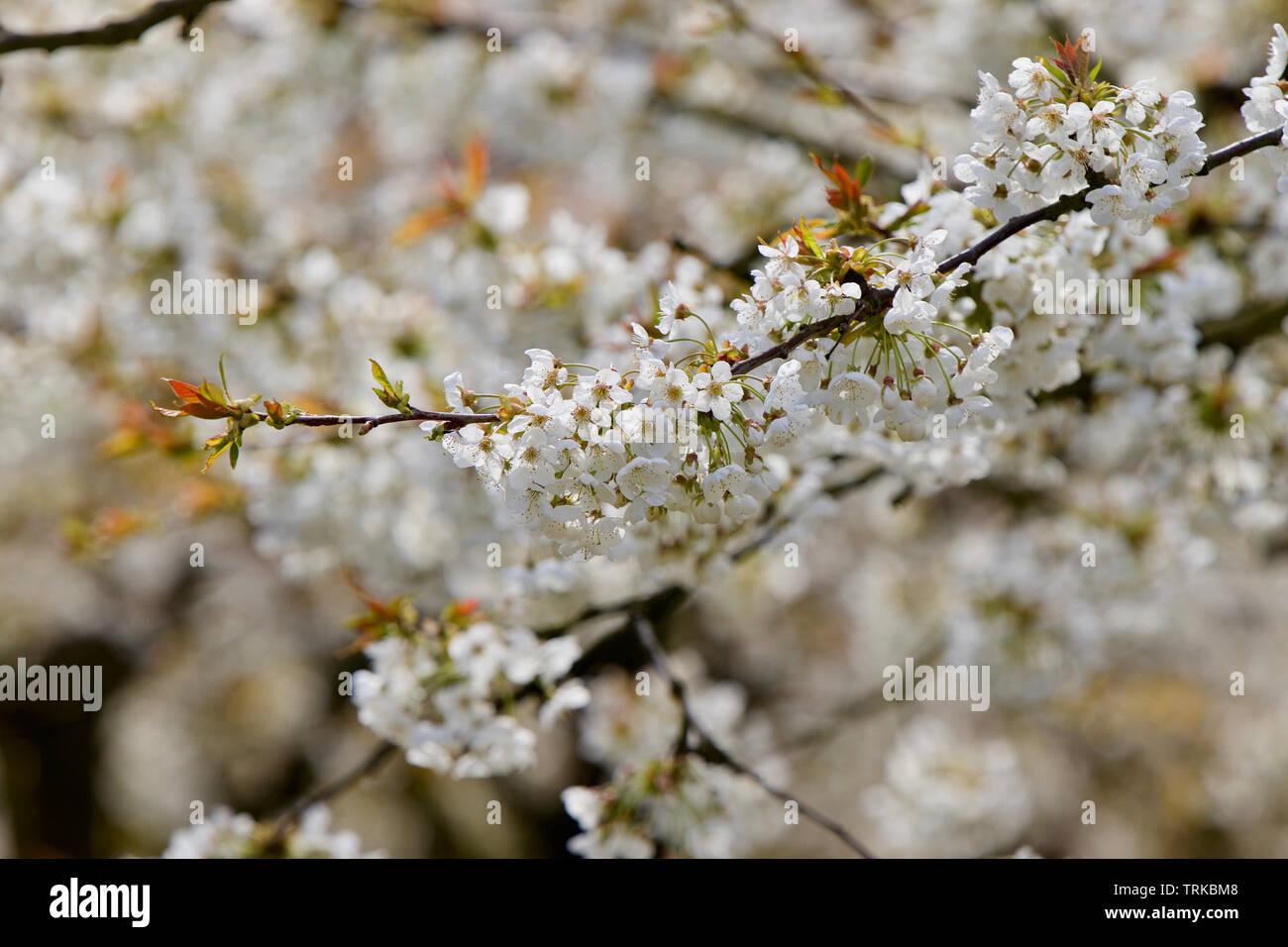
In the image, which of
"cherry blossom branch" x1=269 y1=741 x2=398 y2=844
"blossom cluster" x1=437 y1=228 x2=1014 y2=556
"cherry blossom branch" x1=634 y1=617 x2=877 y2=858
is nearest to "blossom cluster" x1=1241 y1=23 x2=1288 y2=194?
"blossom cluster" x1=437 y1=228 x2=1014 y2=556

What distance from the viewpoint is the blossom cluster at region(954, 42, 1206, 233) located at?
1.47 m

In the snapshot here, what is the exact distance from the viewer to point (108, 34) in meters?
2.37

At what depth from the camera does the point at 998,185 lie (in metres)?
1.58

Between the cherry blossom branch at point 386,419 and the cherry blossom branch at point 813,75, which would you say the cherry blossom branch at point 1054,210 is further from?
the cherry blossom branch at point 813,75

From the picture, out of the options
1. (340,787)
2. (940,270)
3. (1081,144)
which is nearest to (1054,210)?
(1081,144)

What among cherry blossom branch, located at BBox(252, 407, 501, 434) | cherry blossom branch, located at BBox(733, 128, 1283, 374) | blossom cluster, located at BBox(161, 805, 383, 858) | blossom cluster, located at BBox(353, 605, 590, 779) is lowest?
blossom cluster, located at BBox(161, 805, 383, 858)

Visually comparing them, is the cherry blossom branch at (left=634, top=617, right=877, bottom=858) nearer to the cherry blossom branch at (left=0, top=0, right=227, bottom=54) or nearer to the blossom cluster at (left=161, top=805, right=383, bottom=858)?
the blossom cluster at (left=161, top=805, right=383, bottom=858)

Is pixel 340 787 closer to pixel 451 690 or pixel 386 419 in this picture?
pixel 451 690

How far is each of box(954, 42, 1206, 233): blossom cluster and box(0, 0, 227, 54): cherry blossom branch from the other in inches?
72.7

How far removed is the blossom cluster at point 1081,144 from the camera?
1468 mm

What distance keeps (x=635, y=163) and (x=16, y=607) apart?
19.8 feet

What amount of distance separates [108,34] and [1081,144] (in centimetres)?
214

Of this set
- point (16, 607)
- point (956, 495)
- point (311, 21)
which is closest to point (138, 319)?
point (311, 21)
